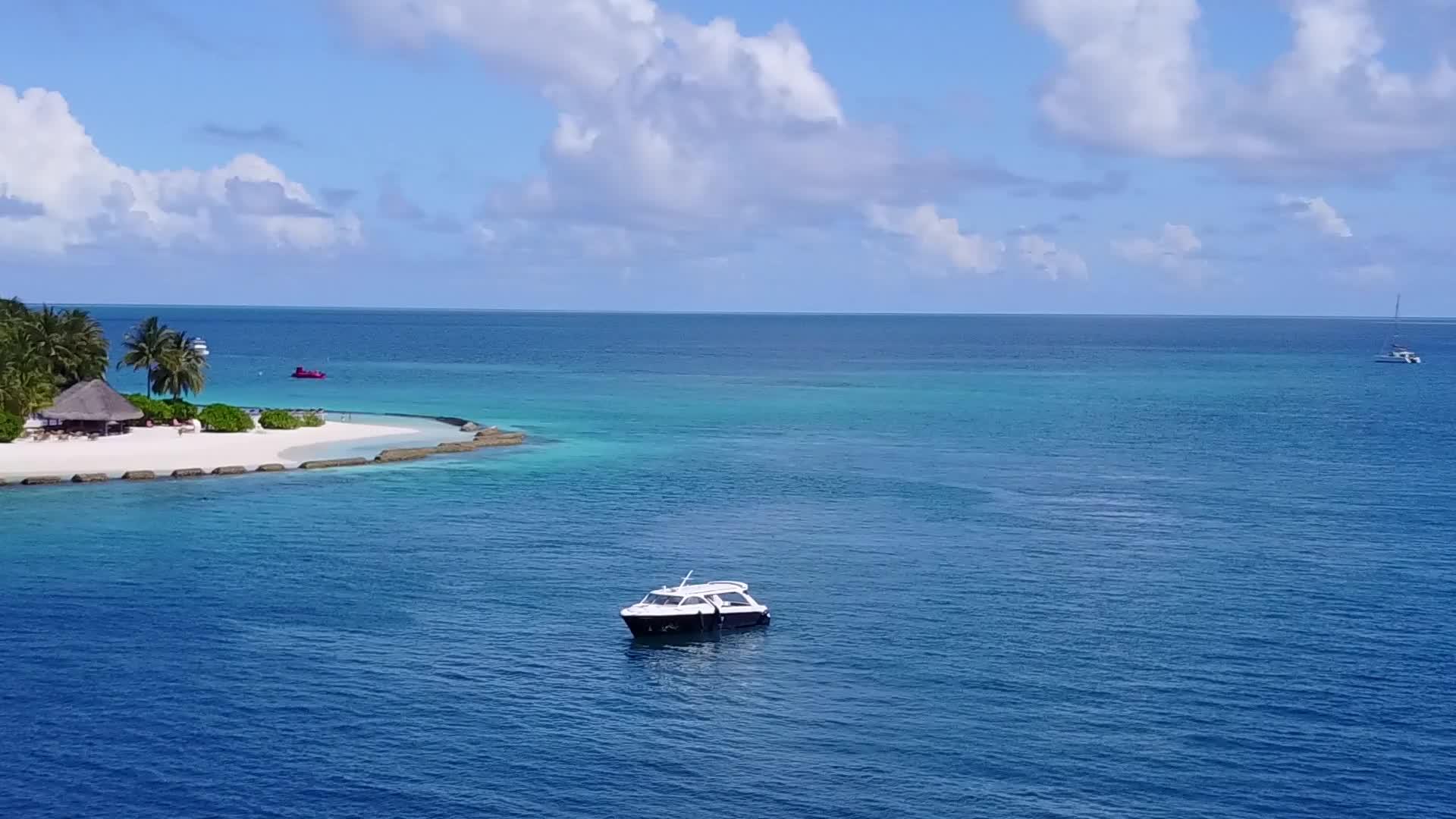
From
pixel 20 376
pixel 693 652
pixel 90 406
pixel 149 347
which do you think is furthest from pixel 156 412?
pixel 693 652

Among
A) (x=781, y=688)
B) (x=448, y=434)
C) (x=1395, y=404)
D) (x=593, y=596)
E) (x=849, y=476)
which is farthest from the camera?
(x=1395, y=404)

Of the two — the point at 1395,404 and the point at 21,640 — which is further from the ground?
the point at 1395,404

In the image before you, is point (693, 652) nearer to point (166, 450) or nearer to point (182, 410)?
point (166, 450)

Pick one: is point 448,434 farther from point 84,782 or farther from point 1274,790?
point 1274,790

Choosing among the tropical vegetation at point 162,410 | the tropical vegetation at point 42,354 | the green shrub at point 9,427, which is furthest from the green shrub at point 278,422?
the green shrub at point 9,427

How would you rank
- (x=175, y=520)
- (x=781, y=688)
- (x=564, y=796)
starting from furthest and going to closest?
1. (x=175, y=520)
2. (x=781, y=688)
3. (x=564, y=796)

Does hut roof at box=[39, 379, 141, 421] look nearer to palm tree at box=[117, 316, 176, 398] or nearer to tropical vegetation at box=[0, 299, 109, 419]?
tropical vegetation at box=[0, 299, 109, 419]

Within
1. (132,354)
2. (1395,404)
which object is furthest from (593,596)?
(1395,404)
